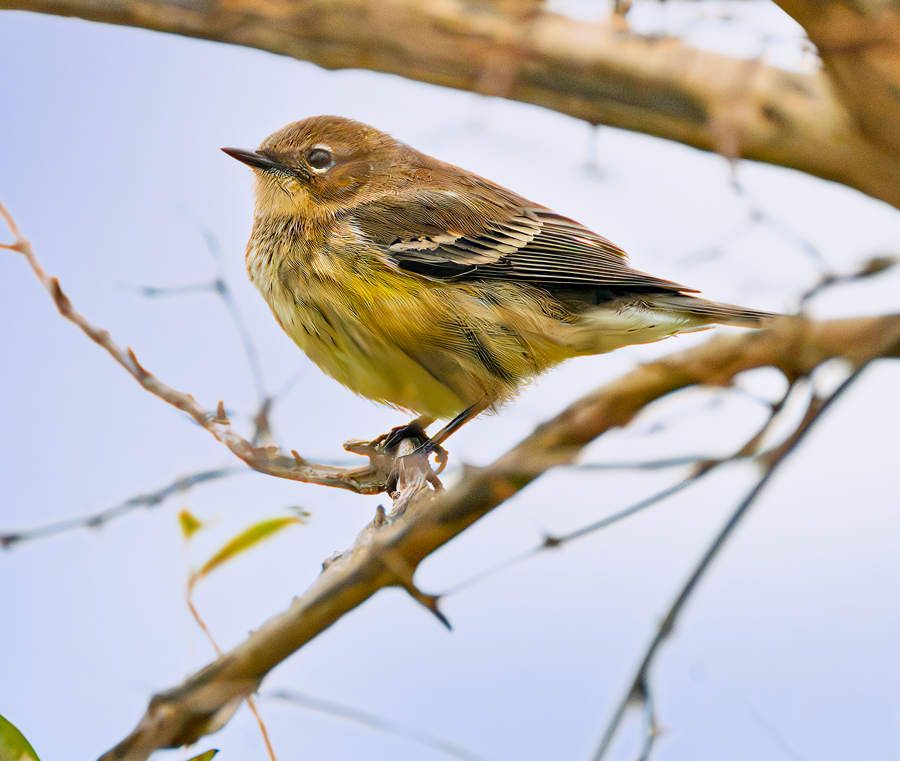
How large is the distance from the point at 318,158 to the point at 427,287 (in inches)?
42.9

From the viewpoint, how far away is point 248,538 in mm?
2838

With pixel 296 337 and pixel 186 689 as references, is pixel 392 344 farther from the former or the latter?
pixel 186 689

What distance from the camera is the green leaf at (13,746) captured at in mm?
2305

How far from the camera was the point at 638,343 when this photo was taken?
420cm

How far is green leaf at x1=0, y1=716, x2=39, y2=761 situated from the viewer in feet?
7.56

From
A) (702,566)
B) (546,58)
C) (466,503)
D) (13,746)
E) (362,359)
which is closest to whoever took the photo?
(702,566)

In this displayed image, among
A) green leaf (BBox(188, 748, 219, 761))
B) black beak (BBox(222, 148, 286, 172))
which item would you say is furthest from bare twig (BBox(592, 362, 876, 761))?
black beak (BBox(222, 148, 286, 172))

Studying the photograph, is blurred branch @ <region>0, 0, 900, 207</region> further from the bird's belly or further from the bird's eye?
the bird's belly

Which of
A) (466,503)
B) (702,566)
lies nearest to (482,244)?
(466,503)

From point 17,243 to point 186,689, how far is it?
4.84 feet

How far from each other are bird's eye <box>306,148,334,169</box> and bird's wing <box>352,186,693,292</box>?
0.42 metres

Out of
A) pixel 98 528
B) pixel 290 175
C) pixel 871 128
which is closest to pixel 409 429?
pixel 290 175

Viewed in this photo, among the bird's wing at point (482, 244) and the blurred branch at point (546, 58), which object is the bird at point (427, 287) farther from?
the blurred branch at point (546, 58)

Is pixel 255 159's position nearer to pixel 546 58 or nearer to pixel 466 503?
pixel 546 58
